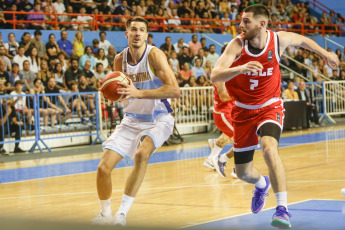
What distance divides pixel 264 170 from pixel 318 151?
123 inches

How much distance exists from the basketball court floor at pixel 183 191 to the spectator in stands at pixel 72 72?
287 centimetres

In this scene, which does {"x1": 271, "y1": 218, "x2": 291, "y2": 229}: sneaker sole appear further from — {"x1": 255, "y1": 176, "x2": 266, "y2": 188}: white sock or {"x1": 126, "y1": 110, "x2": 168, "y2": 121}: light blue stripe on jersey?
{"x1": 126, "y1": 110, "x2": 168, "y2": 121}: light blue stripe on jersey

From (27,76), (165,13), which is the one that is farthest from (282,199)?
(165,13)

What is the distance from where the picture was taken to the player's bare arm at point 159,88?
5588 mm

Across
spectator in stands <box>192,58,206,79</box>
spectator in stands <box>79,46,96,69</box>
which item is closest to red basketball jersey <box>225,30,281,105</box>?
spectator in stands <box>79,46,96,69</box>

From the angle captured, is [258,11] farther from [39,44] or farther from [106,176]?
[39,44]

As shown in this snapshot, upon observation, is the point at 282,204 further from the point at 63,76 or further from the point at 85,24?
the point at 85,24

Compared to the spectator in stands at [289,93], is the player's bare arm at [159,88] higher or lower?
higher

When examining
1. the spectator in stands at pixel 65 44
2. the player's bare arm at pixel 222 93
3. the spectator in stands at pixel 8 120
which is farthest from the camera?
the spectator in stands at pixel 65 44

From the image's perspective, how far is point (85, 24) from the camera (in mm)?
19031

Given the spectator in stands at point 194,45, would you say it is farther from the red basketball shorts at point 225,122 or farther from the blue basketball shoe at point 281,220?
the blue basketball shoe at point 281,220

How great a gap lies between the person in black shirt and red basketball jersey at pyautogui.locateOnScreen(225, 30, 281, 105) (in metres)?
9.98

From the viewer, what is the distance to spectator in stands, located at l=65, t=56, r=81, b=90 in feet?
51.0

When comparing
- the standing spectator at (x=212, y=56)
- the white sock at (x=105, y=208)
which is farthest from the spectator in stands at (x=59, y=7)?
the white sock at (x=105, y=208)
